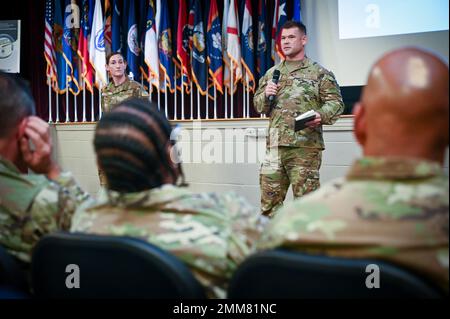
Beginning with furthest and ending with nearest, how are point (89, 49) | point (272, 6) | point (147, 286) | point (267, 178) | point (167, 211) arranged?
point (89, 49), point (272, 6), point (267, 178), point (167, 211), point (147, 286)

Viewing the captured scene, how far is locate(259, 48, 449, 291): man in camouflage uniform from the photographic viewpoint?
70 cm

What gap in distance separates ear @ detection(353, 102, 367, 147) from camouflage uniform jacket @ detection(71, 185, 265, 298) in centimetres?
27

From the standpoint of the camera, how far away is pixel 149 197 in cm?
97

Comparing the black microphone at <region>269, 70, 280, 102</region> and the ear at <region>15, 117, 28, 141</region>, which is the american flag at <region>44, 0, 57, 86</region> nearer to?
the black microphone at <region>269, 70, 280, 102</region>

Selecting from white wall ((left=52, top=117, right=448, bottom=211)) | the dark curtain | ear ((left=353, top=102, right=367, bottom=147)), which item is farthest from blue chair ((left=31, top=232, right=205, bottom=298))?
the dark curtain

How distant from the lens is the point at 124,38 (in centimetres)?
508

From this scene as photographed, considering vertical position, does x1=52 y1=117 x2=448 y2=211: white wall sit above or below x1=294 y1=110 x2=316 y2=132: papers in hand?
below

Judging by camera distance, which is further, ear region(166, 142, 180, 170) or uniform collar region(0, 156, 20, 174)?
uniform collar region(0, 156, 20, 174)

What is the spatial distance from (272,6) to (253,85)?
751 mm

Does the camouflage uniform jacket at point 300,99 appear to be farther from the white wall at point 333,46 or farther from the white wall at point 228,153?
the white wall at point 333,46

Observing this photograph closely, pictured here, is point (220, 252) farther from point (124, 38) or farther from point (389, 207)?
point (124, 38)

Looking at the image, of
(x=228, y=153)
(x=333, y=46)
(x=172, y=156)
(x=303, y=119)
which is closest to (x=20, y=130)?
(x=172, y=156)

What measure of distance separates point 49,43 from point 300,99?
319 centimetres
